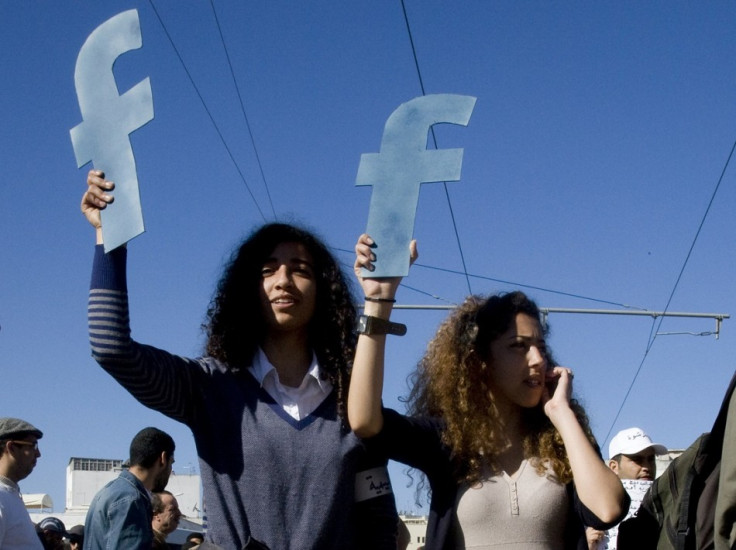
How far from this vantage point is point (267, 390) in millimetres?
3238

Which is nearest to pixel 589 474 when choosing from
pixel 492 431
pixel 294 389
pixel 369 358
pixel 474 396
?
pixel 492 431

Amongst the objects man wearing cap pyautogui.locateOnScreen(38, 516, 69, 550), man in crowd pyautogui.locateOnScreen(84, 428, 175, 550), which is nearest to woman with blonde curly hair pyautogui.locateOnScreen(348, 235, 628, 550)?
man in crowd pyautogui.locateOnScreen(84, 428, 175, 550)

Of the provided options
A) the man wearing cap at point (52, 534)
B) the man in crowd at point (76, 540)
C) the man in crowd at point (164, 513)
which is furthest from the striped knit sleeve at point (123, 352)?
the man in crowd at point (76, 540)

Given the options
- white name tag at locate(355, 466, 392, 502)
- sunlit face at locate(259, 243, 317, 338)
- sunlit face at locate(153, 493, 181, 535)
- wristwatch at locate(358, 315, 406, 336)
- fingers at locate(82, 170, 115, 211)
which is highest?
fingers at locate(82, 170, 115, 211)

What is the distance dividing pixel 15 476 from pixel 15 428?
26 centimetres

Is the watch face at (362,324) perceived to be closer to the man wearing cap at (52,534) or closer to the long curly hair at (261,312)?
the long curly hair at (261,312)

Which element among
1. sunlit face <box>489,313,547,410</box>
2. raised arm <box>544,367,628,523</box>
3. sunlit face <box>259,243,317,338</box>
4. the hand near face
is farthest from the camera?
sunlit face <box>489,313,547,410</box>

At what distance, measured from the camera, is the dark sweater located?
9.80 ft

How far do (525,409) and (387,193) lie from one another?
1040 millimetres

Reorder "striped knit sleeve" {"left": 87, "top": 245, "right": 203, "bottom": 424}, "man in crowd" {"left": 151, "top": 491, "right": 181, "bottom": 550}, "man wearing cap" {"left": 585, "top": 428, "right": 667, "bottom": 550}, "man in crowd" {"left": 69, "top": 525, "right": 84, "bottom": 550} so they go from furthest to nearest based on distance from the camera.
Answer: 1. "man in crowd" {"left": 69, "top": 525, "right": 84, "bottom": 550}
2. "man in crowd" {"left": 151, "top": 491, "right": 181, "bottom": 550}
3. "man wearing cap" {"left": 585, "top": 428, "right": 667, "bottom": 550}
4. "striped knit sleeve" {"left": 87, "top": 245, "right": 203, "bottom": 424}

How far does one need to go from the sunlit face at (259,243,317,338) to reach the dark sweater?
24cm

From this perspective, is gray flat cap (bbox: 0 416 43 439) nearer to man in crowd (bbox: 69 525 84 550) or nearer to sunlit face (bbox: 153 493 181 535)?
sunlit face (bbox: 153 493 181 535)

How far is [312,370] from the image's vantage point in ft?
10.8

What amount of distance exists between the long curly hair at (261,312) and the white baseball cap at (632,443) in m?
2.84
